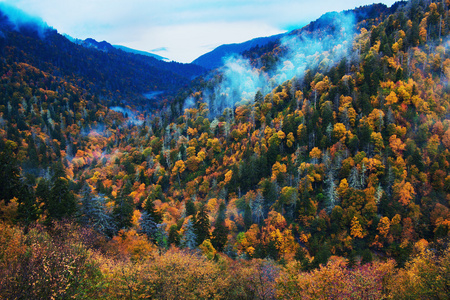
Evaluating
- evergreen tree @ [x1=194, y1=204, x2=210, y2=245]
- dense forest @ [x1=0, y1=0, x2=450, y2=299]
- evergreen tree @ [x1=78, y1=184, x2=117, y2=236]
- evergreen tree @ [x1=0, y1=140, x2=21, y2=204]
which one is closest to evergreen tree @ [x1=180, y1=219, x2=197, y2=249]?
dense forest @ [x1=0, y1=0, x2=450, y2=299]

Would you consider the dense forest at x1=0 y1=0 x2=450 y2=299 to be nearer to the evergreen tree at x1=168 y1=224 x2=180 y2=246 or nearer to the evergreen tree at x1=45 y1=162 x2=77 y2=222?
the evergreen tree at x1=45 y1=162 x2=77 y2=222

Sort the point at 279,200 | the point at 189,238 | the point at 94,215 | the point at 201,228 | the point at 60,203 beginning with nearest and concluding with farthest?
the point at 94,215 < the point at 60,203 < the point at 189,238 < the point at 201,228 < the point at 279,200

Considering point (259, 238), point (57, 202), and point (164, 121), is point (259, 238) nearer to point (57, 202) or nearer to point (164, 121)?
point (57, 202)

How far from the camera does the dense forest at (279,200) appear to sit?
1319 inches

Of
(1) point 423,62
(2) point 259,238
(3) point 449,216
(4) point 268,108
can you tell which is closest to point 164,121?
(4) point 268,108

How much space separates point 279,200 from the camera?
83.8 m

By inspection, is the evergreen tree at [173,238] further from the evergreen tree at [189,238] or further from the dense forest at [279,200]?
the evergreen tree at [189,238]

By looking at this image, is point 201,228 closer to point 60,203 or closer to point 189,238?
point 189,238

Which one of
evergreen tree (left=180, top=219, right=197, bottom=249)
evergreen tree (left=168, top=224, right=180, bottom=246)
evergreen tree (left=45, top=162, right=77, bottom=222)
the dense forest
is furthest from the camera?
evergreen tree (left=180, top=219, right=197, bottom=249)

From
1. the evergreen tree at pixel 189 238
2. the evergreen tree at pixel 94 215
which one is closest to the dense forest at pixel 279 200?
the evergreen tree at pixel 94 215

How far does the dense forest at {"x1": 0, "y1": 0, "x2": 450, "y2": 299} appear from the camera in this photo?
33500mm

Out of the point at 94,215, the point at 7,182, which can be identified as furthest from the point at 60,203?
the point at 7,182

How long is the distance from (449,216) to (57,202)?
305 ft

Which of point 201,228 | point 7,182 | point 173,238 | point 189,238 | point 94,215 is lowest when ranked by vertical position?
point 201,228
